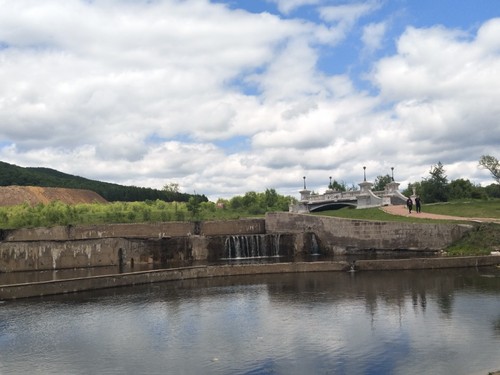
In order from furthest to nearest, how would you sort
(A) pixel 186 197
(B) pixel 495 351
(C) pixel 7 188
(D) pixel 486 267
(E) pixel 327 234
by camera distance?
(A) pixel 186 197 < (C) pixel 7 188 < (E) pixel 327 234 < (D) pixel 486 267 < (B) pixel 495 351

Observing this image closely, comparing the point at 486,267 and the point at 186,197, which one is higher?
the point at 186,197

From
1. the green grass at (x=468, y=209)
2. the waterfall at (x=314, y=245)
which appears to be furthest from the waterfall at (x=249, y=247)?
the green grass at (x=468, y=209)

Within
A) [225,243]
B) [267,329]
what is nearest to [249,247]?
[225,243]

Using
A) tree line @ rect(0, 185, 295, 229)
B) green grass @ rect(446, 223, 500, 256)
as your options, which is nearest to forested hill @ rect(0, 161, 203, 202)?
tree line @ rect(0, 185, 295, 229)

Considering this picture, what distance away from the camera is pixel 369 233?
45594 millimetres

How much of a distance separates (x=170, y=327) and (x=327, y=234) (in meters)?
31.5

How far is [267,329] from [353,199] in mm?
43476

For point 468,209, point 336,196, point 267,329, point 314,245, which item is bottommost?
point 267,329

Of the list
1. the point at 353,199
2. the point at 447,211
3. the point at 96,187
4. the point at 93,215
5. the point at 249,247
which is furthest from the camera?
the point at 96,187

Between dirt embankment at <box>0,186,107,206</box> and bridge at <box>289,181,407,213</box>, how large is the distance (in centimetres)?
7710

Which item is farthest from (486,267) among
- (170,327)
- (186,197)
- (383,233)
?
(186,197)

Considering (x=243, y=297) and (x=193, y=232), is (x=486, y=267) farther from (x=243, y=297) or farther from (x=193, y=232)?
(x=193, y=232)

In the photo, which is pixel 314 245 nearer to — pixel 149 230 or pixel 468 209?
pixel 468 209

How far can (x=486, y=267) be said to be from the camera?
32.4m
